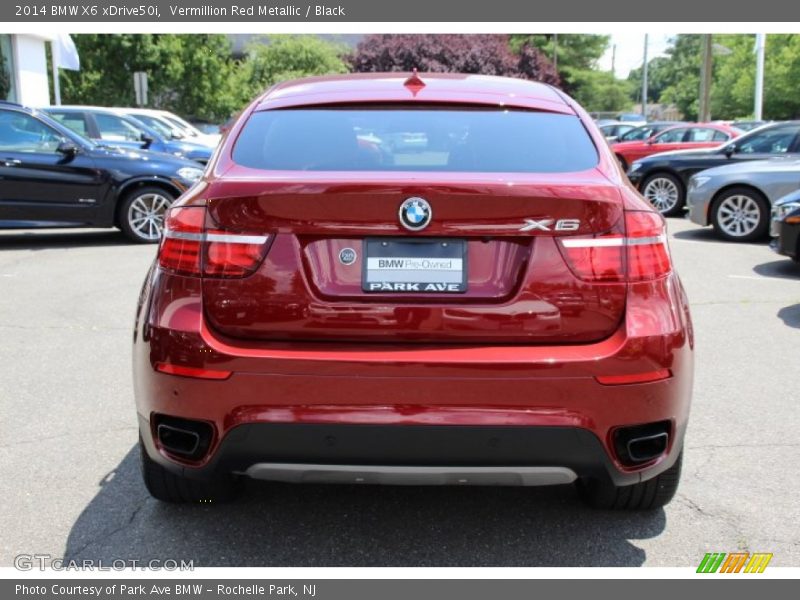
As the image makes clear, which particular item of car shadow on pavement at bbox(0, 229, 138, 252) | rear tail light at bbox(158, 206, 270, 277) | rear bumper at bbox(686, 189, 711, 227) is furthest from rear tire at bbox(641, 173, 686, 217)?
rear tail light at bbox(158, 206, 270, 277)

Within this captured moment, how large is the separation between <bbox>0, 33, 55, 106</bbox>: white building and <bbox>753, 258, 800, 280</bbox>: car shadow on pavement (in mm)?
21500

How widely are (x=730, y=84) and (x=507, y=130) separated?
67796 millimetres

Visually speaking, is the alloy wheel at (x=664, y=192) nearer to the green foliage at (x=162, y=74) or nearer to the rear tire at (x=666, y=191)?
the rear tire at (x=666, y=191)

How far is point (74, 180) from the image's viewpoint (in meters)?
11.3

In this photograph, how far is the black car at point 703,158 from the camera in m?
13.5

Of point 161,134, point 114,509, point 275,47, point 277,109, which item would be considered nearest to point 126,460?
point 114,509

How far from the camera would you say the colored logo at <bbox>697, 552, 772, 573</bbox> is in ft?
10.9

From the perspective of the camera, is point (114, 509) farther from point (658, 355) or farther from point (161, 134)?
point (161, 134)

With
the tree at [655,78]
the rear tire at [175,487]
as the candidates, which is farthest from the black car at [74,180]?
the tree at [655,78]

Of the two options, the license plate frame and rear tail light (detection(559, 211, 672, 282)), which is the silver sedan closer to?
rear tail light (detection(559, 211, 672, 282))

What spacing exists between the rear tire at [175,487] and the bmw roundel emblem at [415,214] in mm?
1243

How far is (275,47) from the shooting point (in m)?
47.5

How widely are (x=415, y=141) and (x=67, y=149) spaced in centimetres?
880

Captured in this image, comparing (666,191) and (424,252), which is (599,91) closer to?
(666,191)
